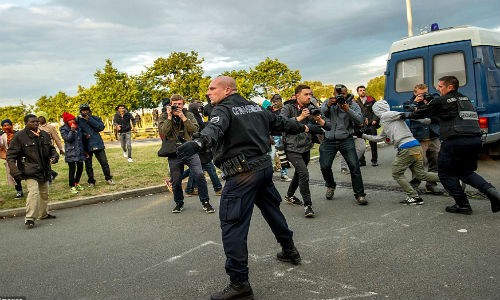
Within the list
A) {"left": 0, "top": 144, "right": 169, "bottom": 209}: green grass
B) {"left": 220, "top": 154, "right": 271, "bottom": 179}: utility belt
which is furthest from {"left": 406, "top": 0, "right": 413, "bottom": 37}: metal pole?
{"left": 220, "top": 154, "right": 271, "bottom": 179}: utility belt

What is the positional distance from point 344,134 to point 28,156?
4992mm

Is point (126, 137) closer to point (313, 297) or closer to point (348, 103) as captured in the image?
point (348, 103)

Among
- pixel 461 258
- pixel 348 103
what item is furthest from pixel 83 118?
pixel 461 258

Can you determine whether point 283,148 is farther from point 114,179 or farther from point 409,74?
point 114,179

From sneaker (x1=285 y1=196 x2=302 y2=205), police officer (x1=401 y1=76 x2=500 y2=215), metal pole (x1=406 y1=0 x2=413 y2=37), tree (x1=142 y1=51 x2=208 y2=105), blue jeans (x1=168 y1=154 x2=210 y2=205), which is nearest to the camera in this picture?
police officer (x1=401 y1=76 x2=500 y2=215)

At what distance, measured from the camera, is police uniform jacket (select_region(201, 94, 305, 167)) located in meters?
3.22

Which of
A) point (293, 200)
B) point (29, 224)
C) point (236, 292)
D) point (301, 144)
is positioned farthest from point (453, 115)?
point (29, 224)

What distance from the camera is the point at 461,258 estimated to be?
12.0ft

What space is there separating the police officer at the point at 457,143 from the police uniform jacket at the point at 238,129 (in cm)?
292

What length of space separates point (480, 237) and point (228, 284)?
9.31 feet

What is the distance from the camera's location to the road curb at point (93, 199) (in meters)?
6.83

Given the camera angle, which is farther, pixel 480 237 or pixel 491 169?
pixel 491 169

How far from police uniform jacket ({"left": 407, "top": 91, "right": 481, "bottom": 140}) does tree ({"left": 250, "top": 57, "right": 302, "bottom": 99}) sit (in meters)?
45.2

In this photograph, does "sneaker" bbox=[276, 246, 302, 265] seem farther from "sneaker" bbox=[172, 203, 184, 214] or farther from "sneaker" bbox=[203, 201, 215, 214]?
"sneaker" bbox=[172, 203, 184, 214]
